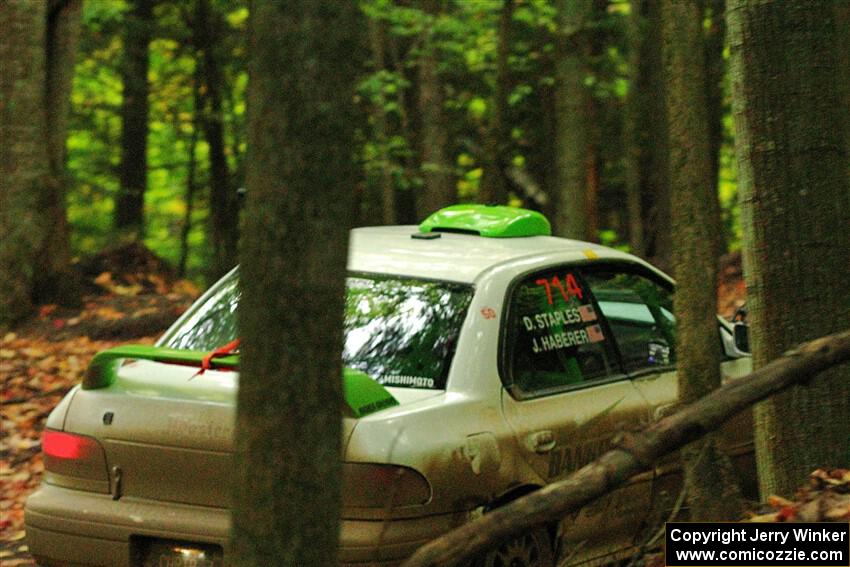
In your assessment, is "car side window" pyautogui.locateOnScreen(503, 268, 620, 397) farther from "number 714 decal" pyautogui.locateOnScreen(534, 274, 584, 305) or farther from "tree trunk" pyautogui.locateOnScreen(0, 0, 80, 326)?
"tree trunk" pyautogui.locateOnScreen(0, 0, 80, 326)

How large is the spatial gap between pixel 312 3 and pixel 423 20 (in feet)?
45.4

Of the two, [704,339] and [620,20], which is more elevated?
[620,20]

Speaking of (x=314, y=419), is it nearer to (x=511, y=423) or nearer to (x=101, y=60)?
(x=511, y=423)

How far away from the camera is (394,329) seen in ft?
19.6

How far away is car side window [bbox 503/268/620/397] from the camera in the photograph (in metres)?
6.03

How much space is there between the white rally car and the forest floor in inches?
80.8

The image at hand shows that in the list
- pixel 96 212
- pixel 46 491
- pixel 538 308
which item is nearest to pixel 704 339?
pixel 538 308

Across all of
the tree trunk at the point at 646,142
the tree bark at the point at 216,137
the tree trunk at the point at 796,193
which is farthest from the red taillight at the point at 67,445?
the tree bark at the point at 216,137

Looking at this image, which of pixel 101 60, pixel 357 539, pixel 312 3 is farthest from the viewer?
pixel 101 60

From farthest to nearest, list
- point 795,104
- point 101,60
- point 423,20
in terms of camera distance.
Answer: point 101,60 < point 423,20 < point 795,104

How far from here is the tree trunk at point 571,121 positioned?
45.4 ft

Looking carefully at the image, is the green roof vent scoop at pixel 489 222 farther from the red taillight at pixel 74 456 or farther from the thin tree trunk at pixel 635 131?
the thin tree trunk at pixel 635 131

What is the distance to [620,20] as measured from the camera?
17.9 metres

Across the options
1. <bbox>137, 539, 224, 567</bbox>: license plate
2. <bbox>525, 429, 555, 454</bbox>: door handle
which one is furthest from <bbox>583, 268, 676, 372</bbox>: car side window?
<bbox>137, 539, 224, 567</bbox>: license plate
